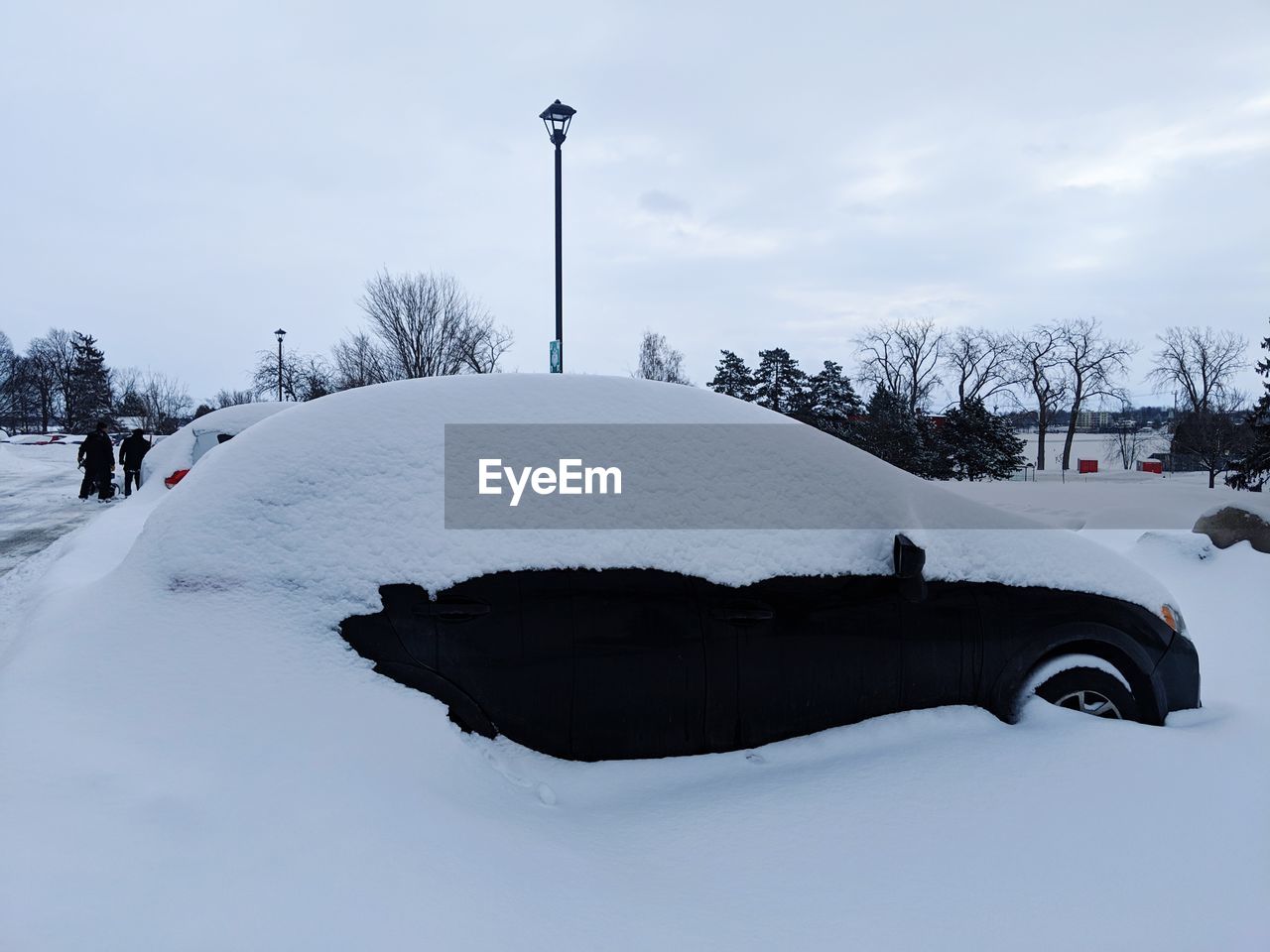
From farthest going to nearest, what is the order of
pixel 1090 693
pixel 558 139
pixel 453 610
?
pixel 558 139 → pixel 1090 693 → pixel 453 610

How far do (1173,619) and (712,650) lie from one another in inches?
84.8

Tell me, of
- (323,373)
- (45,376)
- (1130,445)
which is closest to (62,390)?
(45,376)

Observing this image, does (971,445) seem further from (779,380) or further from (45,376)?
(45,376)

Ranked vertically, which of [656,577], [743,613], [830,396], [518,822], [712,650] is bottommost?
[518,822]

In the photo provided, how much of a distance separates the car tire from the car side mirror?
2.35 feet

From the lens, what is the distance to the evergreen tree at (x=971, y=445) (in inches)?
1291

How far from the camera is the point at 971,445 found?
3294 centimetres

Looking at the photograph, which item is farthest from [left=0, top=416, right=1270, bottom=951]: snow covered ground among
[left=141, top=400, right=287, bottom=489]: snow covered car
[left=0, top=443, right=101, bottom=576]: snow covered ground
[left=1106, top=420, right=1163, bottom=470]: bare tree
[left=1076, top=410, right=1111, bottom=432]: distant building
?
[left=1076, top=410, right=1111, bottom=432]: distant building

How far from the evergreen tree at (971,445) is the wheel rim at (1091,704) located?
3114cm

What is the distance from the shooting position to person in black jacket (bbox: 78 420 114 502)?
557 inches

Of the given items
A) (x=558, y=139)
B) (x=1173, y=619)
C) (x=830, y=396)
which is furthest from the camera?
(x=830, y=396)

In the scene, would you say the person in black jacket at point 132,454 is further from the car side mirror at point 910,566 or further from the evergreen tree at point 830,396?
the evergreen tree at point 830,396

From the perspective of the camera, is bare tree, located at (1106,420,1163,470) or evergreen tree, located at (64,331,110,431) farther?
evergreen tree, located at (64,331,110,431)

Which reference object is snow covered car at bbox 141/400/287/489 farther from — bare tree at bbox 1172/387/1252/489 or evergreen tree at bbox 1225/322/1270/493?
bare tree at bbox 1172/387/1252/489
